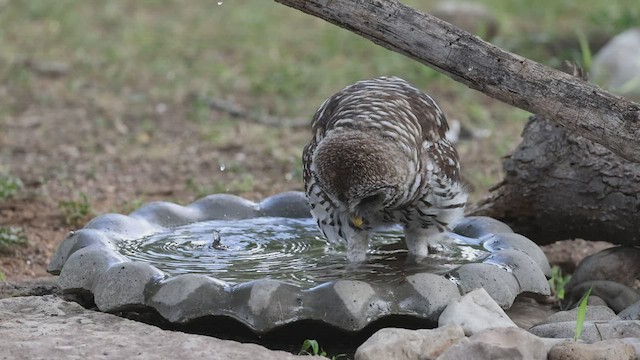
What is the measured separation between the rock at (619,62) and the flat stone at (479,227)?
455 centimetres

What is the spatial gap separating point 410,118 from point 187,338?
1605 mm

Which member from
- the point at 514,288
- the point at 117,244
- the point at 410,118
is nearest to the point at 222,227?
the point at 117,244

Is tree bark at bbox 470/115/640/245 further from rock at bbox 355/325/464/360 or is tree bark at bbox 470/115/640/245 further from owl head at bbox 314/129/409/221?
rock at bbox 355/325/464/360

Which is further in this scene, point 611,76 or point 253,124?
point 611,76

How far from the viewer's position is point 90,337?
4508 millimetres

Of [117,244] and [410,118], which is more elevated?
[410,118]

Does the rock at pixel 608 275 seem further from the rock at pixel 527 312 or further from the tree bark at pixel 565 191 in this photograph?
the rock at pixel 527 312

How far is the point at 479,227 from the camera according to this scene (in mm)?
6016

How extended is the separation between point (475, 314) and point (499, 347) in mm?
478

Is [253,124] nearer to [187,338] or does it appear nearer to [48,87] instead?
[48,87]

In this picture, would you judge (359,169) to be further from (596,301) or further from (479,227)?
(596,301)

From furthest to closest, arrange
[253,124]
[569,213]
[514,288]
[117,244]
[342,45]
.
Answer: [342,45]
[253,124]
[569,213]
[117,244]
[514,288]

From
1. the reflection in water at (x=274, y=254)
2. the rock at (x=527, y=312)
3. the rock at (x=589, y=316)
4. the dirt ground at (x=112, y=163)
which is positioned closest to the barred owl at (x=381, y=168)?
the reflection in water at (x=274, y=254)

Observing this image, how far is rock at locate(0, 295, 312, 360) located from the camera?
4.27 metres
